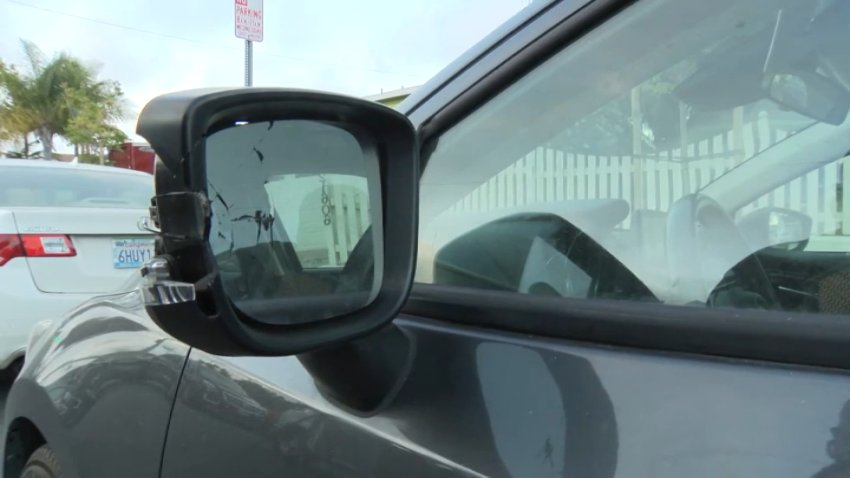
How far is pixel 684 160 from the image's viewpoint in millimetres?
1101

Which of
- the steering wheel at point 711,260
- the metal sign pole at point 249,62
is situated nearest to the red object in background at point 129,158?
the metal sign pole at point 249,62

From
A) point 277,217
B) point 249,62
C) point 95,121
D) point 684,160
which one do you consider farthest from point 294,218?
point 95,121

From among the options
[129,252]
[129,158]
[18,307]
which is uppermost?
[129,158]

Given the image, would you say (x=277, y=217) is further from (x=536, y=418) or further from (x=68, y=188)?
(x=68, y=188)

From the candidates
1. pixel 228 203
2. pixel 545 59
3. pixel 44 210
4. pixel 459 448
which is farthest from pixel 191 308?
pixel 44 210

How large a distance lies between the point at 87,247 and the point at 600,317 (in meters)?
4.54

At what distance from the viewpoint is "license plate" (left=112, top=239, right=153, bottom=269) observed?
16.1 feet

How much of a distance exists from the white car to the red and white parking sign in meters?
1.88

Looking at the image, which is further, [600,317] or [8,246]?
[8,246]

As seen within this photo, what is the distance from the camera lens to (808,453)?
30.5 inches

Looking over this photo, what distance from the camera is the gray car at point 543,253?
0.90 m

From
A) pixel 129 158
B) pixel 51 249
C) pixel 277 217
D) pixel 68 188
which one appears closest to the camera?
pixel 277 217

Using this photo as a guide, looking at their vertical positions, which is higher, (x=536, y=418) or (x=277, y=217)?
(x=277, y=217)

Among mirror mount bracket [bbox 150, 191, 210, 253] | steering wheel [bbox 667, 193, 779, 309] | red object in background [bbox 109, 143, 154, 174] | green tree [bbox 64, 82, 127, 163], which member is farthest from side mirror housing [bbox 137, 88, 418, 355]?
green tree [bbox 64, 82, 127, 163]
